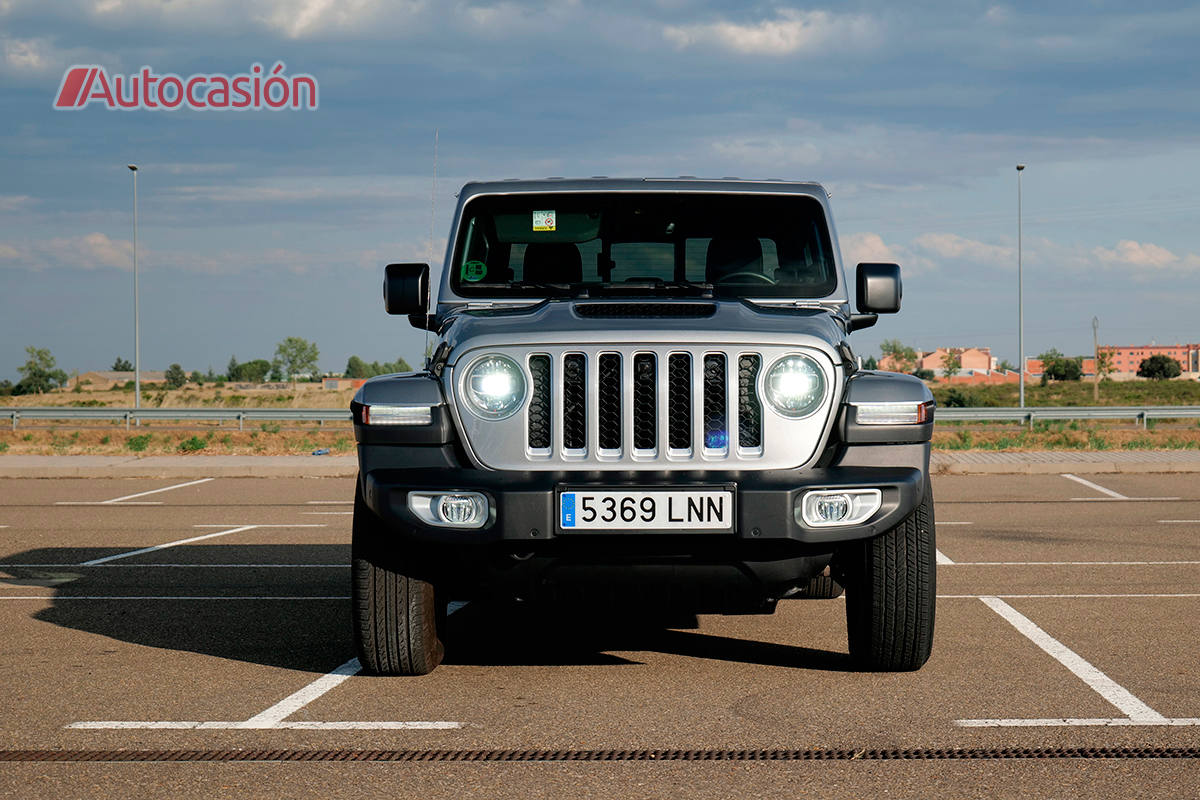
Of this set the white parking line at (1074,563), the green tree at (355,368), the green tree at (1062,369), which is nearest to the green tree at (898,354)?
the green tree at (1062,369)

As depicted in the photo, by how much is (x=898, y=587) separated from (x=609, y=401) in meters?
1.41

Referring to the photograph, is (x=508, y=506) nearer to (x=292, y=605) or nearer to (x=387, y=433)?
(x=387, y=433)

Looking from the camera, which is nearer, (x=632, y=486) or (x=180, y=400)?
(x=632, y=486)

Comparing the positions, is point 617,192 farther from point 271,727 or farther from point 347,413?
point 347,413

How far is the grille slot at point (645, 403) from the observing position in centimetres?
508

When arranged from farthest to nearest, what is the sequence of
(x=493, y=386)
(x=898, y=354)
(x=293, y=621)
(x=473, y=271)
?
1. (x=898, y=354)
2. (x=293, y=621)
3. (x=473, y=271)
4. (x=493, y=386)

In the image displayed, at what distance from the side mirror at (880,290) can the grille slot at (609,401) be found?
70.3 inches

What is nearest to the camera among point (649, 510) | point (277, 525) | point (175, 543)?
point (649, 510)

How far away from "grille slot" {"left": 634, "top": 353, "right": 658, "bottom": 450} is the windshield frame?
54.1 inches

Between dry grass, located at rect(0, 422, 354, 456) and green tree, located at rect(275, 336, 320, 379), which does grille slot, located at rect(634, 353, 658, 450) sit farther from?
green tree, located at rect(275, 336, 320, 379)

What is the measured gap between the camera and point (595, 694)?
5285 mm

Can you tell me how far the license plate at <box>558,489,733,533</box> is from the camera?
4871 millimetres

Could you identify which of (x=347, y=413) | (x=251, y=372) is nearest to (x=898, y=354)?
(x=251, y=372)

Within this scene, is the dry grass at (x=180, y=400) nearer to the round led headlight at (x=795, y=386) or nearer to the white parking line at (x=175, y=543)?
the white parking line at (x=175, y=543)
